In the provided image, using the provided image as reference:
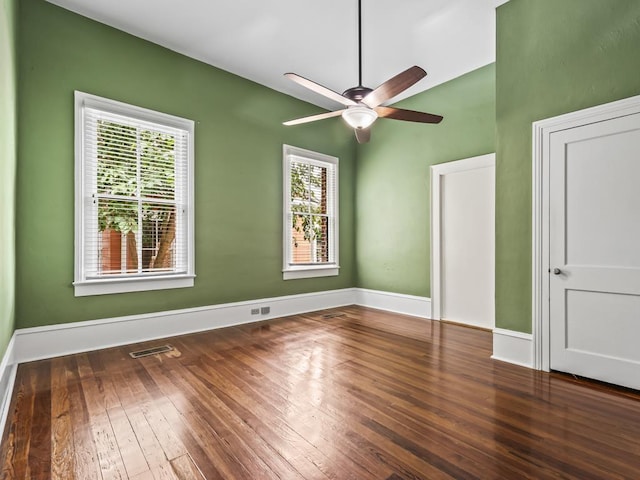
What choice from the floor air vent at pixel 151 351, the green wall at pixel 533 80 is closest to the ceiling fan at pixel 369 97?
the green wall at pixel 533 80

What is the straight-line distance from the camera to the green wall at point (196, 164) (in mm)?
3131

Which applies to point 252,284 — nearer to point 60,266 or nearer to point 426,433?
point 60,266

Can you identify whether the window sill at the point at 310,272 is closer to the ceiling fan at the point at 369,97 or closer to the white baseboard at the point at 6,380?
the ceiling fan at the point at 369,97

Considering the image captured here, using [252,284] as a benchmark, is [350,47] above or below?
above

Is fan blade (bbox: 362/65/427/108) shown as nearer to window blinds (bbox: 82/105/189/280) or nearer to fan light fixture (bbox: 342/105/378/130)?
fan light fixture (bbox: 342/105/378/130)

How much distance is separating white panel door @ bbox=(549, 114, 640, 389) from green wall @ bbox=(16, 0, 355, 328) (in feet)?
11.1

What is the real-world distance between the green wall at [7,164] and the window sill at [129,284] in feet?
1.80

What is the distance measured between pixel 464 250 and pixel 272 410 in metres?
3.42

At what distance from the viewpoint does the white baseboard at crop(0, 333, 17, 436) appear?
6.93 ft

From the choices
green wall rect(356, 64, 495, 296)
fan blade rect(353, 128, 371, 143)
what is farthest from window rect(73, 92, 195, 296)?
green wall rect(356, 64, 495, 296)

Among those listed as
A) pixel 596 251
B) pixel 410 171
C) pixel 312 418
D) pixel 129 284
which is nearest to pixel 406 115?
pixel 596 251

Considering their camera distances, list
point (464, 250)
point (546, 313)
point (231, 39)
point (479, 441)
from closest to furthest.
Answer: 1. point (479, 441)
2. point (546, 313)
3. point (231, 39)
4. point (464, 250)

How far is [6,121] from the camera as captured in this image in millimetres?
2451

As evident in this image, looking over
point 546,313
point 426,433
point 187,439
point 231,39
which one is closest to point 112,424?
point 187,439
